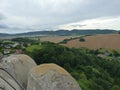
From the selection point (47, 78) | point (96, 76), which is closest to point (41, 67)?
point (47, 78)

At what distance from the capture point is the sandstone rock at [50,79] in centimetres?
772

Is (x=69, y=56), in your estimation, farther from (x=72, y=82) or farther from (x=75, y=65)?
(x=72, y=82)

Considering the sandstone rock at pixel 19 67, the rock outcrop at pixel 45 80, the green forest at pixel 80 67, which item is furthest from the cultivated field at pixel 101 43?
the rock outcrop at pixel 45 80

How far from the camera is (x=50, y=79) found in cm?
780

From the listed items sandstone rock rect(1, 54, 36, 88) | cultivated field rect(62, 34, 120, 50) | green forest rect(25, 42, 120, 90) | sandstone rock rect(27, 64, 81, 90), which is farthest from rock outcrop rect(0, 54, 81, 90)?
cultivated field rect(62, 34, 120, 50)

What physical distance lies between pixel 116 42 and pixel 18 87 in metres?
139

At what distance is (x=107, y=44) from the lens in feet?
477

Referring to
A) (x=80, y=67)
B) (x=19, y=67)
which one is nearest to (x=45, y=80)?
(x=19, y=67)

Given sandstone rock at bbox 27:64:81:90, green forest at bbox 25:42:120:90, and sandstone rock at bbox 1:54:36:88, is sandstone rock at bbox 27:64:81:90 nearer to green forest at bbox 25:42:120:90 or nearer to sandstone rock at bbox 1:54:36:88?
sandstone rock at bbox 1:54:36:88

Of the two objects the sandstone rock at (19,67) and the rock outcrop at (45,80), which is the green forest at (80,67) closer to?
the sandstone rock at (19,67)

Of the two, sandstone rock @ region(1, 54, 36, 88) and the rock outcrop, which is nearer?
the rock outcrop

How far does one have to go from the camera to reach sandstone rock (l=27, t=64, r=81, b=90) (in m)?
7.72

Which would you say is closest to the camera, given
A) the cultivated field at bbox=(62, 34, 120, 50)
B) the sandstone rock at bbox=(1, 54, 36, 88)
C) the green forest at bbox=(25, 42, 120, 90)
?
→ the sandstone rock at bbox=(1, 54, 36, 88)

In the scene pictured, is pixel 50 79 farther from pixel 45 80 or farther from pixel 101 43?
pixel 101 43
